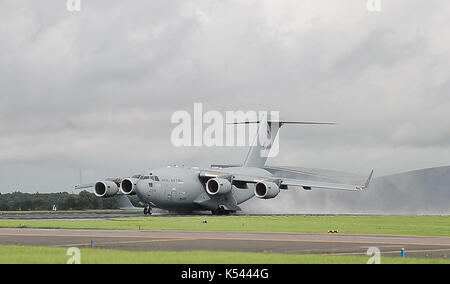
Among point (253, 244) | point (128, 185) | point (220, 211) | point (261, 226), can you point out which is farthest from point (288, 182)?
point (253, 244)

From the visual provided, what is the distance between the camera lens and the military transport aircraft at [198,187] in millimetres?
90188

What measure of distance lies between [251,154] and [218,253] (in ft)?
282

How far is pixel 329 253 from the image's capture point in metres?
30.8

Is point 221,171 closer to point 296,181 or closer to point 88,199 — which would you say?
point 296,181

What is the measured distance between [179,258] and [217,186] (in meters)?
68.7

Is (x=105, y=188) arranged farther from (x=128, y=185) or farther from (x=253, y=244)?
(x=253, y=244)

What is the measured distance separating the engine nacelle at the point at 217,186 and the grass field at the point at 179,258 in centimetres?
6545

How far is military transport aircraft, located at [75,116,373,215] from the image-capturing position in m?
90.2

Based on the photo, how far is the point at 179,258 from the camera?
27.6m

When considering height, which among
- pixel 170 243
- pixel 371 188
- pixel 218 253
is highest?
pixel 371 188

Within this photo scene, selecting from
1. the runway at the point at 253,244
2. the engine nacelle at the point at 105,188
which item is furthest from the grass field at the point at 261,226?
the engine nacelle at the point at 105,188

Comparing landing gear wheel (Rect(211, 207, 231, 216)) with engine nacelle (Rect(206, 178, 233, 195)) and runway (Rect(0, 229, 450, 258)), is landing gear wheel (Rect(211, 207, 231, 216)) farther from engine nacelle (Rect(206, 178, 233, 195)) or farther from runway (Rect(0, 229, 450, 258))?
runway (Rect(0, 229, 450, 258))

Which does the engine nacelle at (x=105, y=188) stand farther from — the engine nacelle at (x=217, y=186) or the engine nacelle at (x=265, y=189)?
the engine nacelle at (x=265, y=189)
